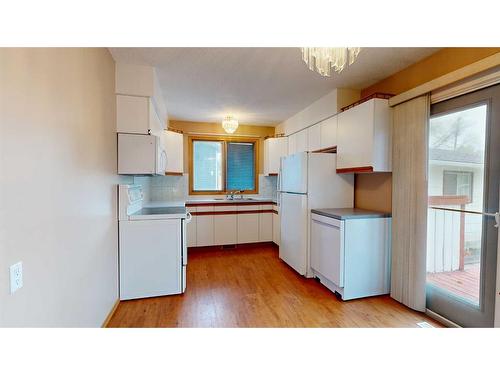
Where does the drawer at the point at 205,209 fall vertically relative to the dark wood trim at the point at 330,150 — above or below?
below

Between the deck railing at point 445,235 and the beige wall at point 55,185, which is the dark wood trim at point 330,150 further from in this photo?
the beige wall at point 55,185

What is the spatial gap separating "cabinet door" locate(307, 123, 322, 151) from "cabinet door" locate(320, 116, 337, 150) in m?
0.08

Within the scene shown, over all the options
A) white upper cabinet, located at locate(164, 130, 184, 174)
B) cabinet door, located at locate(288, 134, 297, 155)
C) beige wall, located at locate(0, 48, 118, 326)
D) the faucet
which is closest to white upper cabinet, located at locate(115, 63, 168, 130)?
beige wall, located at locate(0, 48, 118, 326)

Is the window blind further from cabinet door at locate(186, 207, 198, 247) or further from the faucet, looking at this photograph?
cabinet door at locate(186, 207, 198, 247)

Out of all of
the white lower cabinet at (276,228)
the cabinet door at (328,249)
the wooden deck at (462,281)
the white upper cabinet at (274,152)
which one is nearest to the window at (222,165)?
the white upper cabinet at (274,152)

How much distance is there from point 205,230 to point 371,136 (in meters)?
2.94

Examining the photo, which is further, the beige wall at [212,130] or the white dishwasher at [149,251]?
the beige wall at [212,130]

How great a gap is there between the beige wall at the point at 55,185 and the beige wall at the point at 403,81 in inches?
107

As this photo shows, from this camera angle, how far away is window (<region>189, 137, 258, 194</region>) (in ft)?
14.8

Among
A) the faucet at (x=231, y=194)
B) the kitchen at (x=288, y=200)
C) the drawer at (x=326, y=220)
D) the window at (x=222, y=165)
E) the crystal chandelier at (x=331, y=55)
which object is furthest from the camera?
the faucet at (x=231, y=194)

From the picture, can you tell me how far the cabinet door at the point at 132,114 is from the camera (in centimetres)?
225

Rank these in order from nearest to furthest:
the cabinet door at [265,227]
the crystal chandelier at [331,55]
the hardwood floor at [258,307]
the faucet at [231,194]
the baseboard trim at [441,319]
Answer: the crystal chandelier at [331,55], the baseboard trim at [441,319], the hardwood floor at [258,307], the cabinet door at [265,227], the faucet at [231,194]
